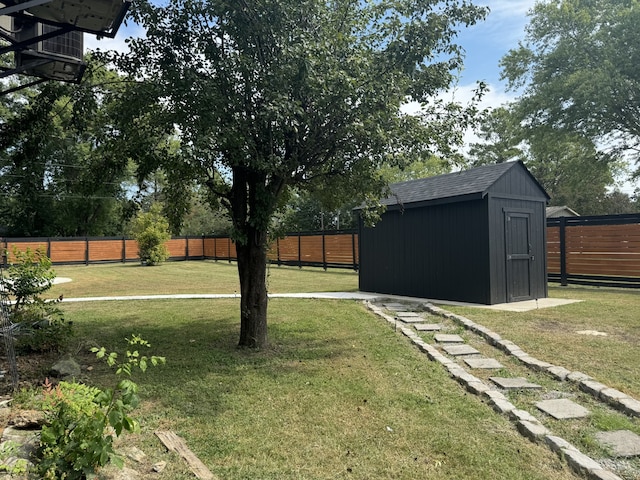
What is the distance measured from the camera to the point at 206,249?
2777 cm

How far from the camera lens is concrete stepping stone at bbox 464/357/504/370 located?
4320 millimetres

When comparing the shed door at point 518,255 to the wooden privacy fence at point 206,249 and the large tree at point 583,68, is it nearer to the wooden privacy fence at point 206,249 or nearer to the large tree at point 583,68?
the wooden privacy fence at point 206,249

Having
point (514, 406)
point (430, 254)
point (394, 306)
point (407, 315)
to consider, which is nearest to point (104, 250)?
point (430, 254)

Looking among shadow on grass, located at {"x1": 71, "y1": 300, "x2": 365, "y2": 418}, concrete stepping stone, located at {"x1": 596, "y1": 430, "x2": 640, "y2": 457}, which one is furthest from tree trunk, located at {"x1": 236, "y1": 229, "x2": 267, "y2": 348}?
concrete stepping stone, located at {"x1": 596, "y1": 430, "x2": 640, "y2": 457}

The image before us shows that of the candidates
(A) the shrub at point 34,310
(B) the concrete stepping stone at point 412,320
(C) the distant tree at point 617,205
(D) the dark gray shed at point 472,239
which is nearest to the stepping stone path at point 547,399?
(B) the concrete stepping stone at point 412,320

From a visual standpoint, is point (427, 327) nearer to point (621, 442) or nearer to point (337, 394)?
point (337, 394)

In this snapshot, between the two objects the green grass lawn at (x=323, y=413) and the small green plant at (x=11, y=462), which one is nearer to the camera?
the small green plant at (x=11, y=462)

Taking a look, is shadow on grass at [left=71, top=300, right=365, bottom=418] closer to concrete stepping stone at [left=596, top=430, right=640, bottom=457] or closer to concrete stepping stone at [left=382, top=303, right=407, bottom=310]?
concrete stepping stone at [left=382, top=303, right=407, bottom=310]

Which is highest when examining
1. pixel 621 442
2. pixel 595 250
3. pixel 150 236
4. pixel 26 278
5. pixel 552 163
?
pixel 552 163

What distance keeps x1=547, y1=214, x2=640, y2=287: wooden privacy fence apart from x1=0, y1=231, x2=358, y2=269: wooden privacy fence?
7.20 meters

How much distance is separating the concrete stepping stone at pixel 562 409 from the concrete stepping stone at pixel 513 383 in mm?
297

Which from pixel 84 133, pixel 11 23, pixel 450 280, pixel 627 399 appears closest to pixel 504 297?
pixel 450 280

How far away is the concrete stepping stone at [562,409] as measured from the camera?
10.2 ft

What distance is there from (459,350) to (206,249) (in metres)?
24.5
